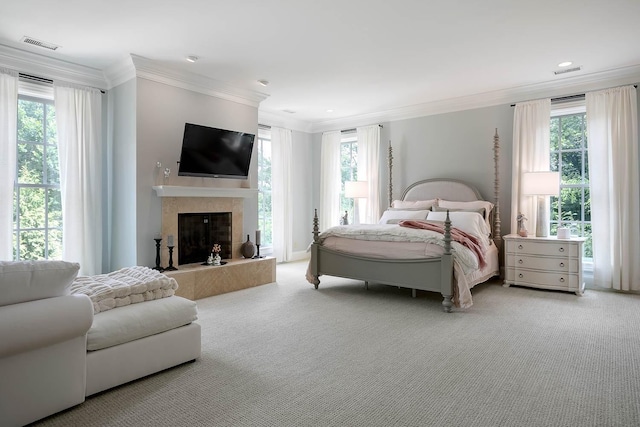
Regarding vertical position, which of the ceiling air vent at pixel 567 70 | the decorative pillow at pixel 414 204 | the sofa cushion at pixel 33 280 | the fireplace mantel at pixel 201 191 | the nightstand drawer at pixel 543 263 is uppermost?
the ceiling air vent at pixel 567 70

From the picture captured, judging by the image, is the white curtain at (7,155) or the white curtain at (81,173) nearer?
the white curtain at (7,155)

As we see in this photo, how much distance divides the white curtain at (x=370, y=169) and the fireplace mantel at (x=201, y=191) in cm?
225

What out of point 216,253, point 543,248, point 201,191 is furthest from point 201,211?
point 543,248

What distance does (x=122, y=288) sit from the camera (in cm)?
260

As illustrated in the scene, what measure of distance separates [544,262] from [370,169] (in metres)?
3.20

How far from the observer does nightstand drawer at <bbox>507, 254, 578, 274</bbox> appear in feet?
15.4

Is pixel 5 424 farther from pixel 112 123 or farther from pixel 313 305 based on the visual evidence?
pixel 112 123

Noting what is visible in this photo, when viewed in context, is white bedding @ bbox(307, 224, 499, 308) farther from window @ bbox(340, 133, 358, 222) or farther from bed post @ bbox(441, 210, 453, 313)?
window @ bbox(340, 133, 358, 222)

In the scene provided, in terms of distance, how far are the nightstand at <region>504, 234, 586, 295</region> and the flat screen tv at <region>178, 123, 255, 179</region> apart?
3702mm

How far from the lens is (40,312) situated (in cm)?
192

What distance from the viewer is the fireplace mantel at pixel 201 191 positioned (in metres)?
4.63

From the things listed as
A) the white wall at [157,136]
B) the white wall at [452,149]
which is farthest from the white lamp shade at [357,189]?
the white wall at [157,136]

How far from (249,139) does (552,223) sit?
443 cm

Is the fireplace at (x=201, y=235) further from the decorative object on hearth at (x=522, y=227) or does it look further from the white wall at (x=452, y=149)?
the decorative object on hearth at (x=522, y=227)
